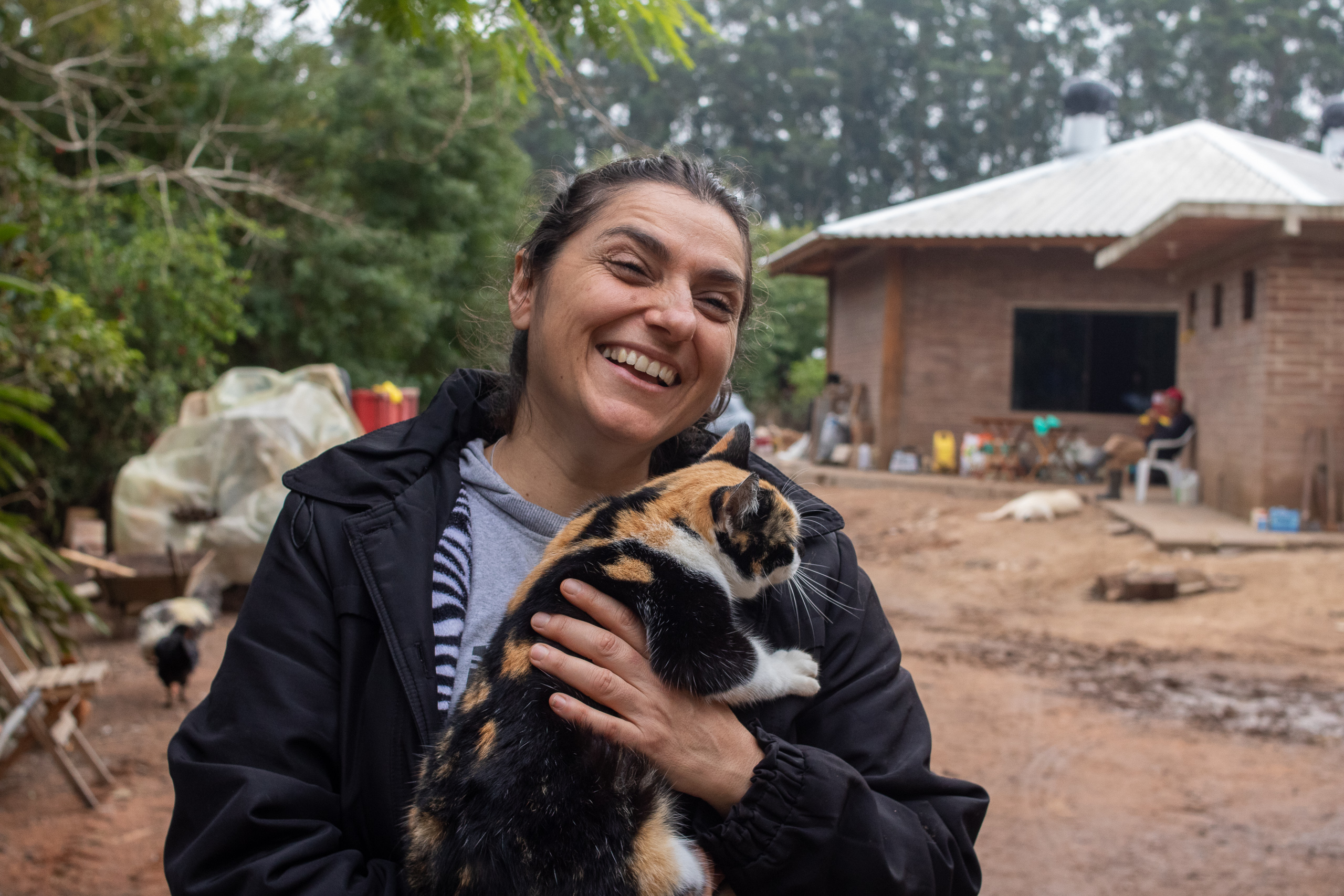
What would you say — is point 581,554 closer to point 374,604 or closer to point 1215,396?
point 374,604

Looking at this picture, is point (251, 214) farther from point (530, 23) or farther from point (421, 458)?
point (421, 458)

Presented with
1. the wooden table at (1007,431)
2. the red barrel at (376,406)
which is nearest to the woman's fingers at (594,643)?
the red barrel at (376,406)

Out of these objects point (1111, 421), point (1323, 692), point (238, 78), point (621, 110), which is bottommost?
point (1323, 692)

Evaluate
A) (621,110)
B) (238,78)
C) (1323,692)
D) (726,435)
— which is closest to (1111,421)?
(1323,692)

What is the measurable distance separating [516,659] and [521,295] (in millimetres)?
848

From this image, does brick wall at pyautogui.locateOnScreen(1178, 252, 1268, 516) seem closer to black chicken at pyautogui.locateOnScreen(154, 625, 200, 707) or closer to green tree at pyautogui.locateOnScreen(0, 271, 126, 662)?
black chicken at pyautogui.locateOnScreen(154, 625, 200, 707)

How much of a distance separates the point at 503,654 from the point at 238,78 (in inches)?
675

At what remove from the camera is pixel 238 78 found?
1598 cm

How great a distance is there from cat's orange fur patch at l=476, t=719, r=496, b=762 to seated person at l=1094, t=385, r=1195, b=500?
14.8 m

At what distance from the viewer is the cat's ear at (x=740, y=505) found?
1.73 m

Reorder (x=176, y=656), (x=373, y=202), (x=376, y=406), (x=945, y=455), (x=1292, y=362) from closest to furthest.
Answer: (x=176, y=656) → (x=1292, y=362) → (x=376, y=406) → (x=945, y=455) → (x=373, y=202)

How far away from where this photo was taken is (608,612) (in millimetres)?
1664

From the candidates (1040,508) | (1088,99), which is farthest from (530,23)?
(1088,99)

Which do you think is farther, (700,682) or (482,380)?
(482,380)
